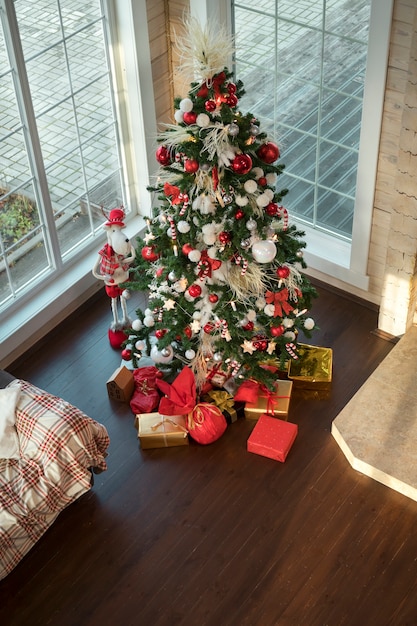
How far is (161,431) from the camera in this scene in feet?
14.4

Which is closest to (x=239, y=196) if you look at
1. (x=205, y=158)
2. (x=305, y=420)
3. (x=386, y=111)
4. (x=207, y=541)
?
(x=205, y=158)

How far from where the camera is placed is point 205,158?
388 centimetres

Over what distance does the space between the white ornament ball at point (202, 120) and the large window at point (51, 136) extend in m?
1.33

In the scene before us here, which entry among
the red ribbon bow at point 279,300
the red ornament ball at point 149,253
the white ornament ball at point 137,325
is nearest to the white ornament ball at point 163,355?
the white ornament ball at point 137,325

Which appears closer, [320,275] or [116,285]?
[116,285]

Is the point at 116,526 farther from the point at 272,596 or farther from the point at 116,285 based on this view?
the point at 116,285

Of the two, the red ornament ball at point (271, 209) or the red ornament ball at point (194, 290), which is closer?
the red ornament ball at point (271, 209)

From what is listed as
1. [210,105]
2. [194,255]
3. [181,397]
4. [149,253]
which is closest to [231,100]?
[210,105]

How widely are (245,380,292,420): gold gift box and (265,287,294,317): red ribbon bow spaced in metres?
0.54

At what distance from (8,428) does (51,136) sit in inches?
77.5

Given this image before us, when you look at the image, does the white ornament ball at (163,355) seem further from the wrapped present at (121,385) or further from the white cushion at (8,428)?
the white cushion at (8,428)

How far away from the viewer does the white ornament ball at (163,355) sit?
181 inches

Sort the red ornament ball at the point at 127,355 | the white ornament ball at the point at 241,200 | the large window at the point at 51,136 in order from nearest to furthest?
the white ornament ball at the point at 241,200
the large window at the point at 51,136
the red ornament ball at the point at 127,355

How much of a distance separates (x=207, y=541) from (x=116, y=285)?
5.68 ft
